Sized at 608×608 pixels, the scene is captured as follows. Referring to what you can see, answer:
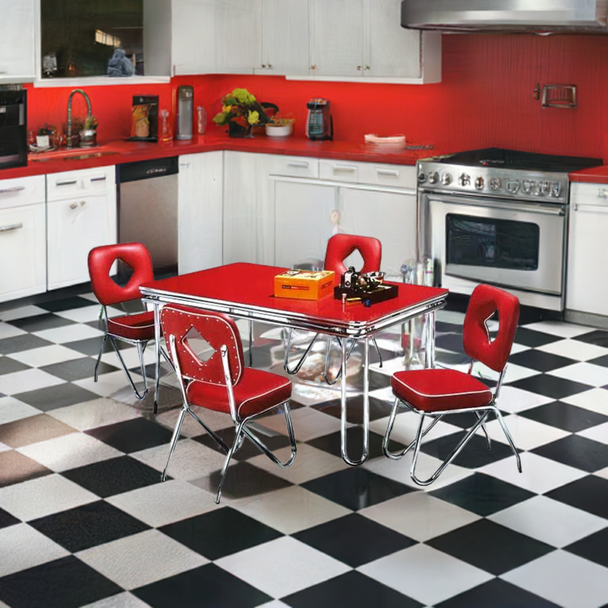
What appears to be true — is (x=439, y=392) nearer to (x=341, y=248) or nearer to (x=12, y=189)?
(x=341, y=248)

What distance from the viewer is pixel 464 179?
6.48 metres

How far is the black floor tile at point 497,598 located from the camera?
310 centimetres

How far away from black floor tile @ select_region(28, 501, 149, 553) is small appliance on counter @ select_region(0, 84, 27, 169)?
313cm

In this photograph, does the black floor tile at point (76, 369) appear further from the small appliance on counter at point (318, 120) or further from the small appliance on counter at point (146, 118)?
the small appliance on counter at point (318, 120)

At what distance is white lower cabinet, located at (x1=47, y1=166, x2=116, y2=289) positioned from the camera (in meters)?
6.58

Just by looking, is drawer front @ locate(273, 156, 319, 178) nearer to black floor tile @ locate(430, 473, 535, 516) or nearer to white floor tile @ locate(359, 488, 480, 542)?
black floor tile @ locate(430, 473, 535, 516)

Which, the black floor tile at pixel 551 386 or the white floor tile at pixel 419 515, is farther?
the black floor tile at pixel 551 386

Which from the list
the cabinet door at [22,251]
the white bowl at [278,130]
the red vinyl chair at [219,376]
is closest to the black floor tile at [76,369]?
the cabinet door at [22,251]

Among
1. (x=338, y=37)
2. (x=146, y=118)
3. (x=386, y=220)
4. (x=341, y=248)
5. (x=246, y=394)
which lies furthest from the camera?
(x=146, y=118)

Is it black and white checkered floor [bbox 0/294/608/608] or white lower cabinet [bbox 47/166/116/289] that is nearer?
black and white checkered floor [bbox 0/294/608/608]

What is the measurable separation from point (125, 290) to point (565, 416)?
7.27 feet

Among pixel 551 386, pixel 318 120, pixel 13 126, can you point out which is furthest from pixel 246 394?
pixel 318 120

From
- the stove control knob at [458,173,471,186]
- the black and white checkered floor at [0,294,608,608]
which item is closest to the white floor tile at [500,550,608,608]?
the black and white checkered floor at [0,294,608,608]

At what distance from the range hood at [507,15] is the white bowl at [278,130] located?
5.20 feet
